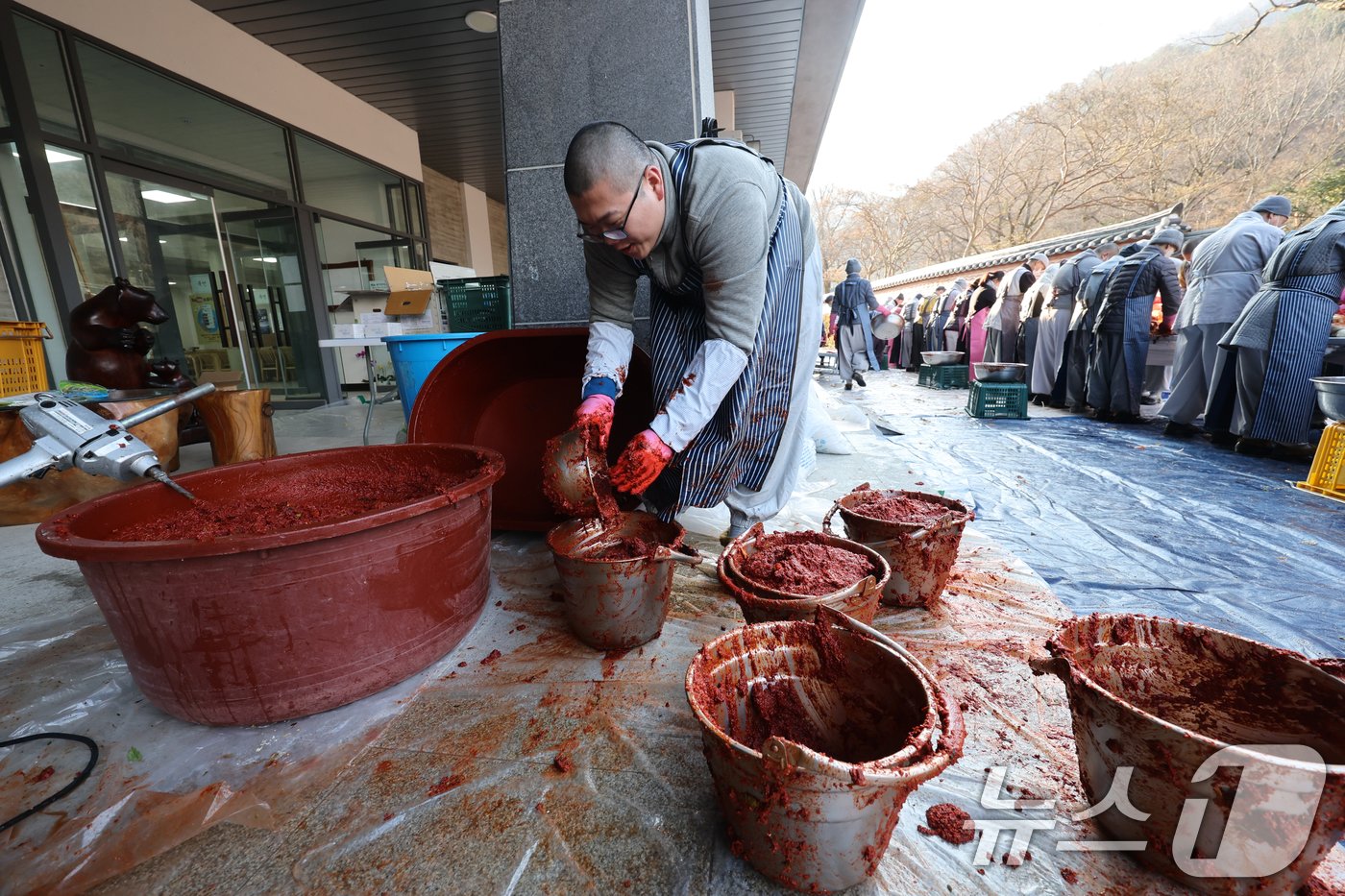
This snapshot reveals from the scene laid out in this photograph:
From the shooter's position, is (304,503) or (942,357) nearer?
(304,503)

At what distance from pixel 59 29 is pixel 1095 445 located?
875 centimetres

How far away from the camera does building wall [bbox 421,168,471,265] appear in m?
9.38

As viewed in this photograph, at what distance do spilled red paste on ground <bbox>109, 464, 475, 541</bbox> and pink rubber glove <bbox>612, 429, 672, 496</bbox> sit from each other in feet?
1.56

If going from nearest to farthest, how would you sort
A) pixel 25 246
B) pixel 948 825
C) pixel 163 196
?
pixel 948 825
pixel 25 246
pixel 163 196

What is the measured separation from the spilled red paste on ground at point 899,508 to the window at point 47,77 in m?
6.28

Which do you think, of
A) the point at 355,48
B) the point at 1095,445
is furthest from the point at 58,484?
the point at 1095,445

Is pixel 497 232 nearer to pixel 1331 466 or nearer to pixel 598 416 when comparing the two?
pixel 598 416

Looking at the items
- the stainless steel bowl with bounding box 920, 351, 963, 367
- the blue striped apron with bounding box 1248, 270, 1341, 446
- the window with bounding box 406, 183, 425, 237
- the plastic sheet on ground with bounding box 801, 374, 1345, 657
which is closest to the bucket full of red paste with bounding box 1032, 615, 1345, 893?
the plastic sheet on ground with bounding box 801, 374, 1345, 657

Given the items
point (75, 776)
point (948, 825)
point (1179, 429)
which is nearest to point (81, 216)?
point (75, 776)

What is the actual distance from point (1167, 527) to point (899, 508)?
176 centimetres

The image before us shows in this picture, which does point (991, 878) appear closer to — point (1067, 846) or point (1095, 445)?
point (1067, 846)

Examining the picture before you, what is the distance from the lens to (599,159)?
1500 millimetres

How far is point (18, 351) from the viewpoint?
3.31 metres

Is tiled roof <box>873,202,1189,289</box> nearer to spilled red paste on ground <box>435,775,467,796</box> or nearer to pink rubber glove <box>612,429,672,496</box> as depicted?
pink rubber glove <box>612,429,672,496</box>
